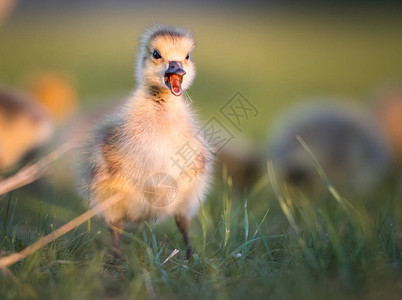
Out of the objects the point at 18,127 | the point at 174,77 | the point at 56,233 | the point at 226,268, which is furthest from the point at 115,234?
the point at 18,127

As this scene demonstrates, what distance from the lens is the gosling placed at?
205cm

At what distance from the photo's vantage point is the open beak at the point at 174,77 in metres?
2.00

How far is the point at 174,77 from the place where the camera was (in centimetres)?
203

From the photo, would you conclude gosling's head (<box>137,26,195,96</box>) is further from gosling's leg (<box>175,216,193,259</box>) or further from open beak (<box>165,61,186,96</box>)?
gosling's leg (<box>175,216,193,259</box>)

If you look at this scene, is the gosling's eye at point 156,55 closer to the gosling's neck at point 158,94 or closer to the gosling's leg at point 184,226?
the gosling's neck at point 158,94

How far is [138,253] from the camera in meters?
2.07

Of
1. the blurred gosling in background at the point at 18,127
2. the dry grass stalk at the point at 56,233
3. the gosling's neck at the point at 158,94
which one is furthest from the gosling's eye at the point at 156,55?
the blurred gosling in background at the point at 18,127

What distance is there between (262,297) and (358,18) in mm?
11841

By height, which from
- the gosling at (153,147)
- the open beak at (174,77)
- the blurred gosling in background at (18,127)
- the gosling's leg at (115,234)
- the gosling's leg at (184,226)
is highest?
the open beak at (174,77)

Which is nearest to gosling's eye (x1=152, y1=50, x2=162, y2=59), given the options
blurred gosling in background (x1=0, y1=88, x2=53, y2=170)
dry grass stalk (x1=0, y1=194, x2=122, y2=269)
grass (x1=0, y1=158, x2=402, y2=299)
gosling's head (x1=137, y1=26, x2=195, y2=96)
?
gosling's head (x1=137, y1=26, x2=195, y2=96)

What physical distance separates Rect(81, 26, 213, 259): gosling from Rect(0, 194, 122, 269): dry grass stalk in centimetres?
6

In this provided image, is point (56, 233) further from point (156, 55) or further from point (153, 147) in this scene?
point (156, 55)

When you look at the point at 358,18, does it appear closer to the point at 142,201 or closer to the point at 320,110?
the point at 320,110

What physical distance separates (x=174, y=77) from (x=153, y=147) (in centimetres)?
27
